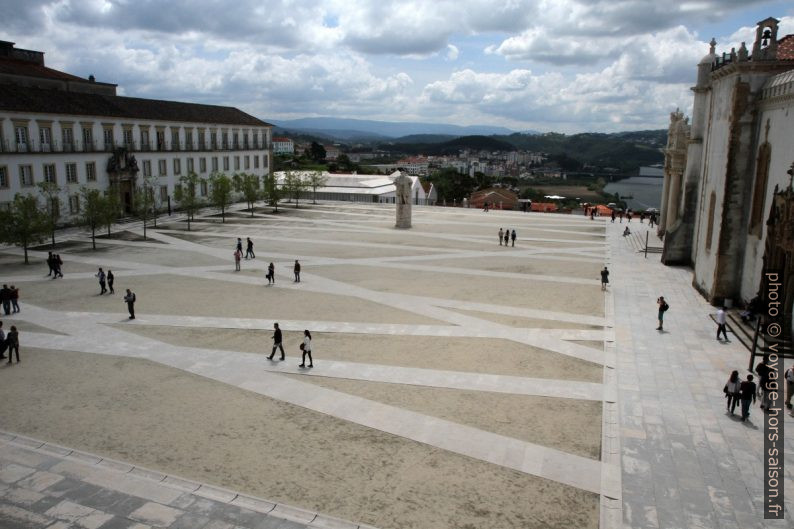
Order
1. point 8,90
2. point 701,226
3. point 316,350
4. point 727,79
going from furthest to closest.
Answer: point 8,90, point 701,226, point 727,79, point 316,350

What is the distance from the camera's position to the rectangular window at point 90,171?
4531 cm

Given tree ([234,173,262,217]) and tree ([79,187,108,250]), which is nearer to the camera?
tree ([79,187,108,250])

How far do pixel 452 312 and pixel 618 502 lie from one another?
1252cm

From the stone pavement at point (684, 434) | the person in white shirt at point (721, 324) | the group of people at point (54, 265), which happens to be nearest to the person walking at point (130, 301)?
the group of people at point (54, 265)

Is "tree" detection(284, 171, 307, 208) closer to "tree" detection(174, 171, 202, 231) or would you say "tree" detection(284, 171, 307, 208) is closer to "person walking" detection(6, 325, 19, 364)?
"tree" detection(174, 171, 202, 231)

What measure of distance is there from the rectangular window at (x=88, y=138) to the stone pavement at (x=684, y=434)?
140ft

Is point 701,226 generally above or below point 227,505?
above

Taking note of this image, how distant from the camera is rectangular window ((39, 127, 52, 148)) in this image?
135ft

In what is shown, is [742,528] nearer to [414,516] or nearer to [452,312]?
[414,516]

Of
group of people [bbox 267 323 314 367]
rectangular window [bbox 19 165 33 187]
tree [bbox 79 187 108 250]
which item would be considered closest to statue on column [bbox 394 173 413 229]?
tree [bbox 79 187 108 250]

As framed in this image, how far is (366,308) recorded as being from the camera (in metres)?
22.6

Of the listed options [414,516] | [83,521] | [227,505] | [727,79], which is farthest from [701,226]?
[83,521]

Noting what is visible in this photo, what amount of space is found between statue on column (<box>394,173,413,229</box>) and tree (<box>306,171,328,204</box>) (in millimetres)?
19070

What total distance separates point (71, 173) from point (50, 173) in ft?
7.15
